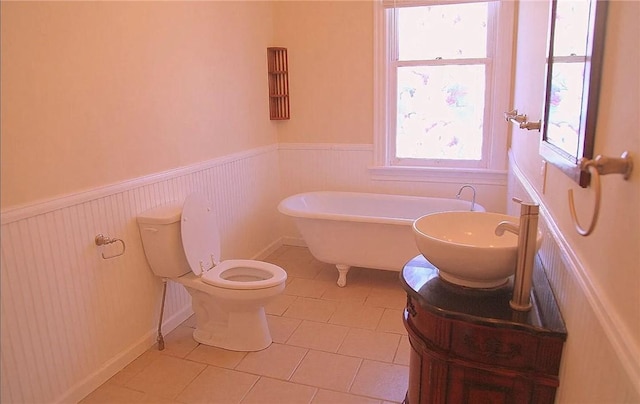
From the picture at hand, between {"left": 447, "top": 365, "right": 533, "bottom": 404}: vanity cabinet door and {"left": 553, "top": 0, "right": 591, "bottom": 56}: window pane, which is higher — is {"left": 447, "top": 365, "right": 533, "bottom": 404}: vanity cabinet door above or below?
below

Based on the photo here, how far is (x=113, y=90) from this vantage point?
2.31 meters

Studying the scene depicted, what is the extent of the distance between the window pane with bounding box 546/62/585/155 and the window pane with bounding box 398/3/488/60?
2.15 metres

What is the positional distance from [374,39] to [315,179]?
1345 mm

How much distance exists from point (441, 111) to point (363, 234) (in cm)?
130

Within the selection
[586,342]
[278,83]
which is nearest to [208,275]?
[586,342]

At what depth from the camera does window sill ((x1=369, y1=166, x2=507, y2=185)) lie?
363cm

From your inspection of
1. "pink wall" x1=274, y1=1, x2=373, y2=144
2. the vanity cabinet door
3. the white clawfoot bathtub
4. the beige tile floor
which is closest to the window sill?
the white clawfoot bathtub

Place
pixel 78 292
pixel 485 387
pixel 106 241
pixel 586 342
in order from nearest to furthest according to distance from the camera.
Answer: pixel 586 342
pixel 485 387
pixel 78 292
pixel 106 241

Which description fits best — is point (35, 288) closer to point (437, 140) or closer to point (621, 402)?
point (621, 402)

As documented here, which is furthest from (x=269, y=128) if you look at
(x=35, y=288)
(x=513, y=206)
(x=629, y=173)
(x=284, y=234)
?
(x=629, y=173)

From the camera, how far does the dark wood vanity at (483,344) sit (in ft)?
4.63

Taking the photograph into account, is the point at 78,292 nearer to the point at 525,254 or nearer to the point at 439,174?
the point at 525,254

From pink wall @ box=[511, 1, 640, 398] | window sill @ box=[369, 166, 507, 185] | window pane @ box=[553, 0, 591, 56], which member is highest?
window pane @ box=[553, 0, 591, 56]

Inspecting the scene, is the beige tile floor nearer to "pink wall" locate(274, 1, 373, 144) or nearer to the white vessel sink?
the white vessel sink
